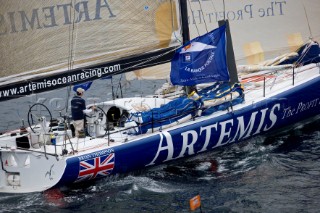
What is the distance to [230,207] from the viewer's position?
11.2 metres

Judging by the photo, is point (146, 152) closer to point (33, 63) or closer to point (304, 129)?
point (33, 63)

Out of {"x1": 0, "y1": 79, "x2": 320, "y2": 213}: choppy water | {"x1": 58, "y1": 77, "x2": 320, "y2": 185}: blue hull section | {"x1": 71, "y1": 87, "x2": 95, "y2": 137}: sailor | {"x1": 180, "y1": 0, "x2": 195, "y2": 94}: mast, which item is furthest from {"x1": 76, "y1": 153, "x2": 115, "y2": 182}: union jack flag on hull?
{"x1": 180, "y1": 0, "x2": 195, "y2": 94}: mast

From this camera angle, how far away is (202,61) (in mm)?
13602

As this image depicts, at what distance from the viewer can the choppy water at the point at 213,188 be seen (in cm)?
1134

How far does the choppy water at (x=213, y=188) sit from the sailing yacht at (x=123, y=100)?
291 mm

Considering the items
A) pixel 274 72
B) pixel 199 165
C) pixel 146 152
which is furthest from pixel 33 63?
pixel 274 72

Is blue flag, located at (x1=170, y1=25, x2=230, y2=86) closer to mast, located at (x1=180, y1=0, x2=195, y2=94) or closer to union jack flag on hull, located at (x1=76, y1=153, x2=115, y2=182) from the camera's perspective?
mast, located at (x1=180, y1=0, x2=195, y2=94)

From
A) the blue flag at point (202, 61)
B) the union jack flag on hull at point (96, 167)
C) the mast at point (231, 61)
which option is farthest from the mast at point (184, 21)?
the union jack flag on hull at point (96, 167)

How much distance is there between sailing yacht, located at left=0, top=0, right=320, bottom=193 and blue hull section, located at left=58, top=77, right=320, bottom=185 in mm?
21

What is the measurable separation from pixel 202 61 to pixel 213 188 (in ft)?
9.34

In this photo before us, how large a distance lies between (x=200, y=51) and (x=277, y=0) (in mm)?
3290

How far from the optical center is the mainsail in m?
12.6

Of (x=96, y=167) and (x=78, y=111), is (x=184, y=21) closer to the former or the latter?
(x=78, y=111)

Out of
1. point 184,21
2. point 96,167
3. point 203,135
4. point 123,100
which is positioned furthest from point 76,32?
point 203,135
